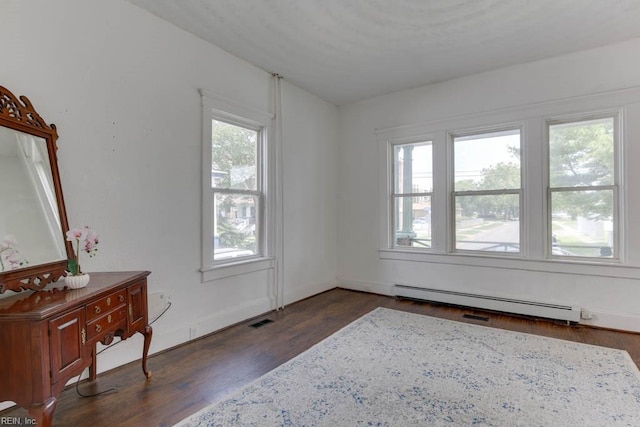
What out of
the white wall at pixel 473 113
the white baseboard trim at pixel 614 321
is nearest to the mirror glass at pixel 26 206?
the white wall at pixel 473 113

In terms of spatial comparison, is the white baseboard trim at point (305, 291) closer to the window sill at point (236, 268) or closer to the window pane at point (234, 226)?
the window sill at point (236, 268)

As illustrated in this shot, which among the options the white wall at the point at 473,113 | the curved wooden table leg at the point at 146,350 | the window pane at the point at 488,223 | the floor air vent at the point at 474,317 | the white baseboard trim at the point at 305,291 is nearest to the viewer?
the curved wooden table leg at the point at 146,350

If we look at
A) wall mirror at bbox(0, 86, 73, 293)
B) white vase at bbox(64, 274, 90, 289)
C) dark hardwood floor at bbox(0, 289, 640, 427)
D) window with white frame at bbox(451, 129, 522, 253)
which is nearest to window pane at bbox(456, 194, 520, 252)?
window with white frame at bbox(451, 129, 522, 253)

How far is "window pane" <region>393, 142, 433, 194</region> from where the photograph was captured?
4664 millimetres

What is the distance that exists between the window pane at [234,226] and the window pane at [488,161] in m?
2.82

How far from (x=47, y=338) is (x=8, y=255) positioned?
0.66 meters

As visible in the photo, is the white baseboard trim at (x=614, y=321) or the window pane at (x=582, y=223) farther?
the window pane at (x=582, y=223)

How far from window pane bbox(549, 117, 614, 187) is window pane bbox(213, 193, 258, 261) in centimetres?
364

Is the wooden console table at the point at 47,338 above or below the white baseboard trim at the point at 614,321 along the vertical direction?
above

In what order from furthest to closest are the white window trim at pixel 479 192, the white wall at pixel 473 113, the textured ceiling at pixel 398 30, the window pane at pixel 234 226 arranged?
the white window trim at pixel 479 192
the window pane at pixel 234 226
the white wall at pixel 473 113
the textured ceiling at pixel 398 30

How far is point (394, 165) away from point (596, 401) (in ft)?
11.6

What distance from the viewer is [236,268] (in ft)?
12.0

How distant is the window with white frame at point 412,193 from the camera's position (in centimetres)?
466

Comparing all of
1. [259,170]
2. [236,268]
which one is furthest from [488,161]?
[236,268]
